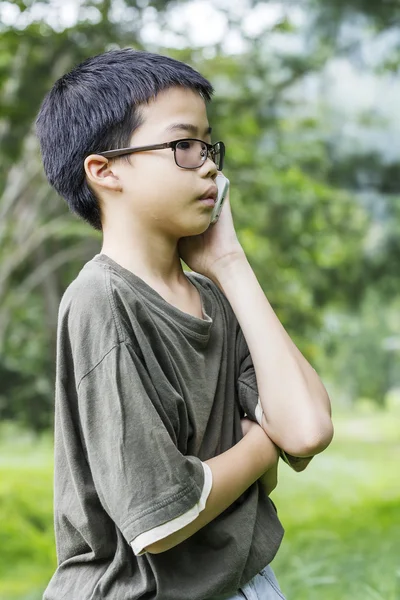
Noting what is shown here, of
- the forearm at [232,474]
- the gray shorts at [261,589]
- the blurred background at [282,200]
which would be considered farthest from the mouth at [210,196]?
the blurred background at [282,200]

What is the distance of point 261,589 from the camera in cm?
123

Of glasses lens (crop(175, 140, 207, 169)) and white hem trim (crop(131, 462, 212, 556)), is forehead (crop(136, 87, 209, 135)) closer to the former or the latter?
glasses lens (crop(175, 140, 207, 169))

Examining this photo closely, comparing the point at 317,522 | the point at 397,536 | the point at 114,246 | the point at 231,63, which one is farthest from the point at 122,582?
the point at 231,63

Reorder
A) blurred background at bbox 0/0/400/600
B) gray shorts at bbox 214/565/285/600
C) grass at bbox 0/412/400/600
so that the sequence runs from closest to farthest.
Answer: gray shorts at bbox 214/565/285/600 < grass at bbox 0/412/400/600 < blurred background at bbox 0/0/400/600

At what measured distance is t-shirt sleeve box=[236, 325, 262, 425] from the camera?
1266 mm

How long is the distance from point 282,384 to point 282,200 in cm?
569

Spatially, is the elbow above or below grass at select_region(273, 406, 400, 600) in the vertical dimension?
above

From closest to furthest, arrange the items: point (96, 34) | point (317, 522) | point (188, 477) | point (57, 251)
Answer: point (188, 477) → point (317, 522) → point (96, 34) → point (57, 251)

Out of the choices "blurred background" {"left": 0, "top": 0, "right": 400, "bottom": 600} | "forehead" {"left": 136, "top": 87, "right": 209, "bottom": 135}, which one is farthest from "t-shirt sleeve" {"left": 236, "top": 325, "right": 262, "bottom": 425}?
"blurred background" {"left": 0, "top": 0, "right": 400, "bottom": 600}

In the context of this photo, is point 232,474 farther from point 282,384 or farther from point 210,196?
point 210,196

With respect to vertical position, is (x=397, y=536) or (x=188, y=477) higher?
(x=188, y=477)

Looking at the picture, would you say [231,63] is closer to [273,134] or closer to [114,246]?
[273,134]

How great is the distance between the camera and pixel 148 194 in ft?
4.04

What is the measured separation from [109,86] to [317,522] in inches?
184
